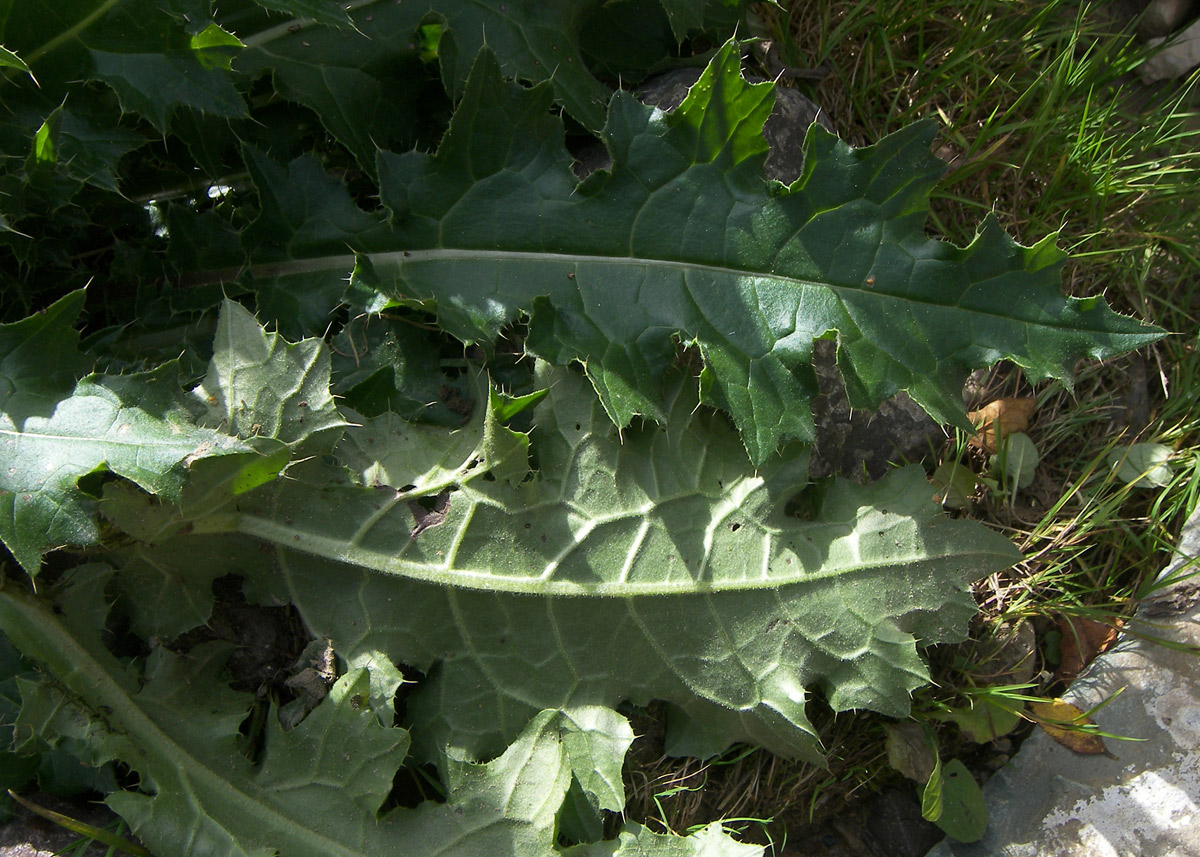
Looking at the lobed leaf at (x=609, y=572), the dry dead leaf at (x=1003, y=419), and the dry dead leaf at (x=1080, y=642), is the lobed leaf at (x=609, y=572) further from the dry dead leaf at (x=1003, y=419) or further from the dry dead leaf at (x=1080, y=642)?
the dry dead leaf at (x=1080, y=642)

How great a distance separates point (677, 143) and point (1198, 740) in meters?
2.17

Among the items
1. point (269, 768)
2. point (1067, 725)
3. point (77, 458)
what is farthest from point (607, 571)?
point (1067, 725)

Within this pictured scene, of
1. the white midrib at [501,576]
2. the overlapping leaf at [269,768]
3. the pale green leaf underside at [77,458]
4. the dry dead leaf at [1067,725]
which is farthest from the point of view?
the dry dead leaf at [1067,725]

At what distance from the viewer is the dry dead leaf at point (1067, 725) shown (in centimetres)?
249

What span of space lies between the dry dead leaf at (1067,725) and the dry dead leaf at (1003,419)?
2.42 ft

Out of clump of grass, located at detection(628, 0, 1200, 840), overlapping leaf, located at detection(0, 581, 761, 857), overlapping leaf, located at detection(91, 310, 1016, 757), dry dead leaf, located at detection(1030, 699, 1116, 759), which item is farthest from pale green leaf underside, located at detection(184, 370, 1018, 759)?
dry dead leaf, located at detection(1030, 699, 1116, 759)

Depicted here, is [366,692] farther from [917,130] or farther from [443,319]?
[917,130]

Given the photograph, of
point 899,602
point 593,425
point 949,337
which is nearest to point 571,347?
point 593,425

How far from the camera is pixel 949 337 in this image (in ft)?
6.40

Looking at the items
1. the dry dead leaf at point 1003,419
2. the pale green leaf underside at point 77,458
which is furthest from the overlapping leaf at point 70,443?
the dry dead leaf at point 1003,419

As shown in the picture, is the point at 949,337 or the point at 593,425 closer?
the point at 949,337

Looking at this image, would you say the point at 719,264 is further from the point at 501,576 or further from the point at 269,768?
the point at 269,768

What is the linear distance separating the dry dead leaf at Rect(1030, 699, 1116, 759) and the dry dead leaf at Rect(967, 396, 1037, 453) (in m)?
0.74

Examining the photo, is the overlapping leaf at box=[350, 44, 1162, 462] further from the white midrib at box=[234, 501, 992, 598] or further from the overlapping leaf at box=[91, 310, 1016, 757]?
the white midrib at box=[234, 501, 992, 598]
